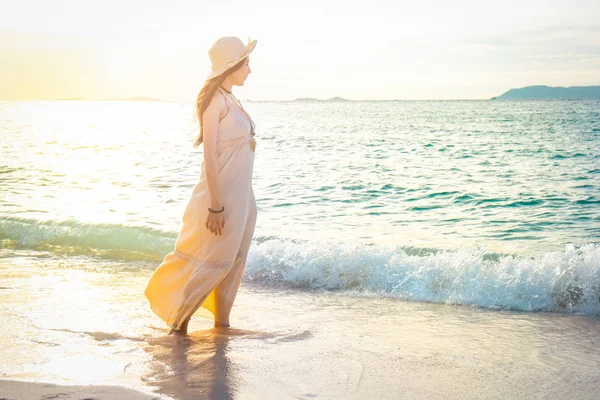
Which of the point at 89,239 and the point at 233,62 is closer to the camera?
the point at 233,62

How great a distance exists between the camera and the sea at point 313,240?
565 centimetres

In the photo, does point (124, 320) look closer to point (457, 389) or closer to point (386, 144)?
point (457, 389)

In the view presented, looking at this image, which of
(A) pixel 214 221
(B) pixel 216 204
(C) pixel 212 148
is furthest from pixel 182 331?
(C) pixel 212 148

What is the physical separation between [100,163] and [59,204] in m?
10.5

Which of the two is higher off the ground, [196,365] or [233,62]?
[233,62]

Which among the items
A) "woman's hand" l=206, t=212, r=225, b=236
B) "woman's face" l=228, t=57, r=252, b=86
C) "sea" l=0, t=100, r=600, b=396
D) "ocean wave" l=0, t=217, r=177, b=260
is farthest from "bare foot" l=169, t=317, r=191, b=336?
"ocean wave" l=0, t=217, r=177, b=260

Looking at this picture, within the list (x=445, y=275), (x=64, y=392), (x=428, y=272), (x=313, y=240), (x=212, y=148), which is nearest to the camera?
(x=64, y=392)

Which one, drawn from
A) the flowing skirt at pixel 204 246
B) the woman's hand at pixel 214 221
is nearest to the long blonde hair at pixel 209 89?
the flowing skirt at pixel 204 246

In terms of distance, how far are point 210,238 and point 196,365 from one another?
863mm

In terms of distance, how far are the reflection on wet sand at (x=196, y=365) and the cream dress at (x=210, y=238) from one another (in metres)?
0.22

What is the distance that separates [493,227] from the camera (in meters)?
11.0

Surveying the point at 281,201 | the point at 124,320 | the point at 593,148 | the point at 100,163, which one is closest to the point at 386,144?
the point at 593,148

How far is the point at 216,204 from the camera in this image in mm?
4410

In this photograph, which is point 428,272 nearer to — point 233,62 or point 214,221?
point 214,221
